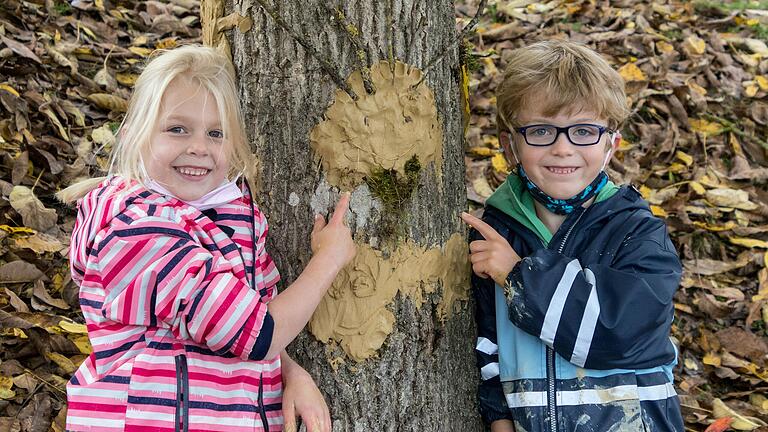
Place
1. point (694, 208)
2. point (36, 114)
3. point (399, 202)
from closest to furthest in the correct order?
1. point (399, 202)
2. point (36, 114)
3. point (694, 208)

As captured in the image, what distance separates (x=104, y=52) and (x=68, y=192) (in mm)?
2894

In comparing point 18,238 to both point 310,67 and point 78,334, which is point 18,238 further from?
point 310,67

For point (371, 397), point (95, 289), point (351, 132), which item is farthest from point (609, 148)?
point (95, 289)

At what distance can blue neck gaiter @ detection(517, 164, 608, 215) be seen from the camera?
2254mm

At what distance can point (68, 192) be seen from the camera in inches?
77.4

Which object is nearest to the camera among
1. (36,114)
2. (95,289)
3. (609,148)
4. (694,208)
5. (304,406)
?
(95,289)

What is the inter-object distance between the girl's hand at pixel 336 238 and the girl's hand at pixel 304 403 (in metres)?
0.31

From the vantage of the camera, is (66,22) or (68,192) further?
(66,22)

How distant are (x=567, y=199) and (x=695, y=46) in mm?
3588

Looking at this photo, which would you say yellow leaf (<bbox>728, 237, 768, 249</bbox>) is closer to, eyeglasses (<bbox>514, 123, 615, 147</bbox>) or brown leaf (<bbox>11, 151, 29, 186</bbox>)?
eyeglasses (<bbox>514, 123, 615, 147</bbox>)

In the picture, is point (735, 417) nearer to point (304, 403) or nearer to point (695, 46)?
point (304, 403)

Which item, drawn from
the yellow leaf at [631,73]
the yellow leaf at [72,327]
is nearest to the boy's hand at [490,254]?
the yellow leaf at [72,327]

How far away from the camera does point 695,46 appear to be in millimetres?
5258

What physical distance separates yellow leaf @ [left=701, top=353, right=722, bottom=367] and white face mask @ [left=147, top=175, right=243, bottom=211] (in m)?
2.47
